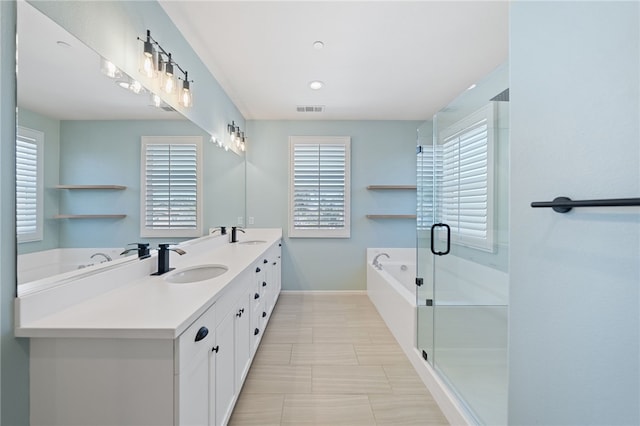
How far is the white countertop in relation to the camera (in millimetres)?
905

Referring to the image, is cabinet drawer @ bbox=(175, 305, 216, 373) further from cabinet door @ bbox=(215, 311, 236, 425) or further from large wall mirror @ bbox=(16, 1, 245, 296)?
large wall mirror @ bbox=(16, 1, 245, 296)

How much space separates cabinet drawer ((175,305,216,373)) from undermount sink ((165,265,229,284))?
59cm

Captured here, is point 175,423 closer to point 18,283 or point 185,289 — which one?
point 185,289

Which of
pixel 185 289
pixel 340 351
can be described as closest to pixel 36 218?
pixel 185 289

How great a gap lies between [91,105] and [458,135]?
2590 millimetres

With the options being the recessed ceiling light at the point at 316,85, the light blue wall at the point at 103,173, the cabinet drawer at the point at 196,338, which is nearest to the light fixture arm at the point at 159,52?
the light blue wall at the point at 103,173

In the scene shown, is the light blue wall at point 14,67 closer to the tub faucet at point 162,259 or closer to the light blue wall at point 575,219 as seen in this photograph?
the tub faucet at point 162,259

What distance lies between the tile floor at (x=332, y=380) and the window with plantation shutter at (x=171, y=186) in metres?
1.31

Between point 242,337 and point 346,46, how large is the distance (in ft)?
8.07

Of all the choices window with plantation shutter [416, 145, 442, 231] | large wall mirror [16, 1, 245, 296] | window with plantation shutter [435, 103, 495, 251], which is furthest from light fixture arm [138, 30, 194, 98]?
window with plantation shutter [435, 103, 495, 251]

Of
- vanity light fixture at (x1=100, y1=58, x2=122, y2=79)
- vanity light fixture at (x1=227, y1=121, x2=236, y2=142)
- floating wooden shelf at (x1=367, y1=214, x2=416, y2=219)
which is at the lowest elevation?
floating wooden shelf at (x1=367, y1=214, x2=416, y2=219)

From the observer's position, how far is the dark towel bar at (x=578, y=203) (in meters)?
0.61

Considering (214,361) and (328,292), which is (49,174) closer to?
(214,361)

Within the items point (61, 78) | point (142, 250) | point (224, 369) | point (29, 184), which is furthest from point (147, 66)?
point (224, 369)
